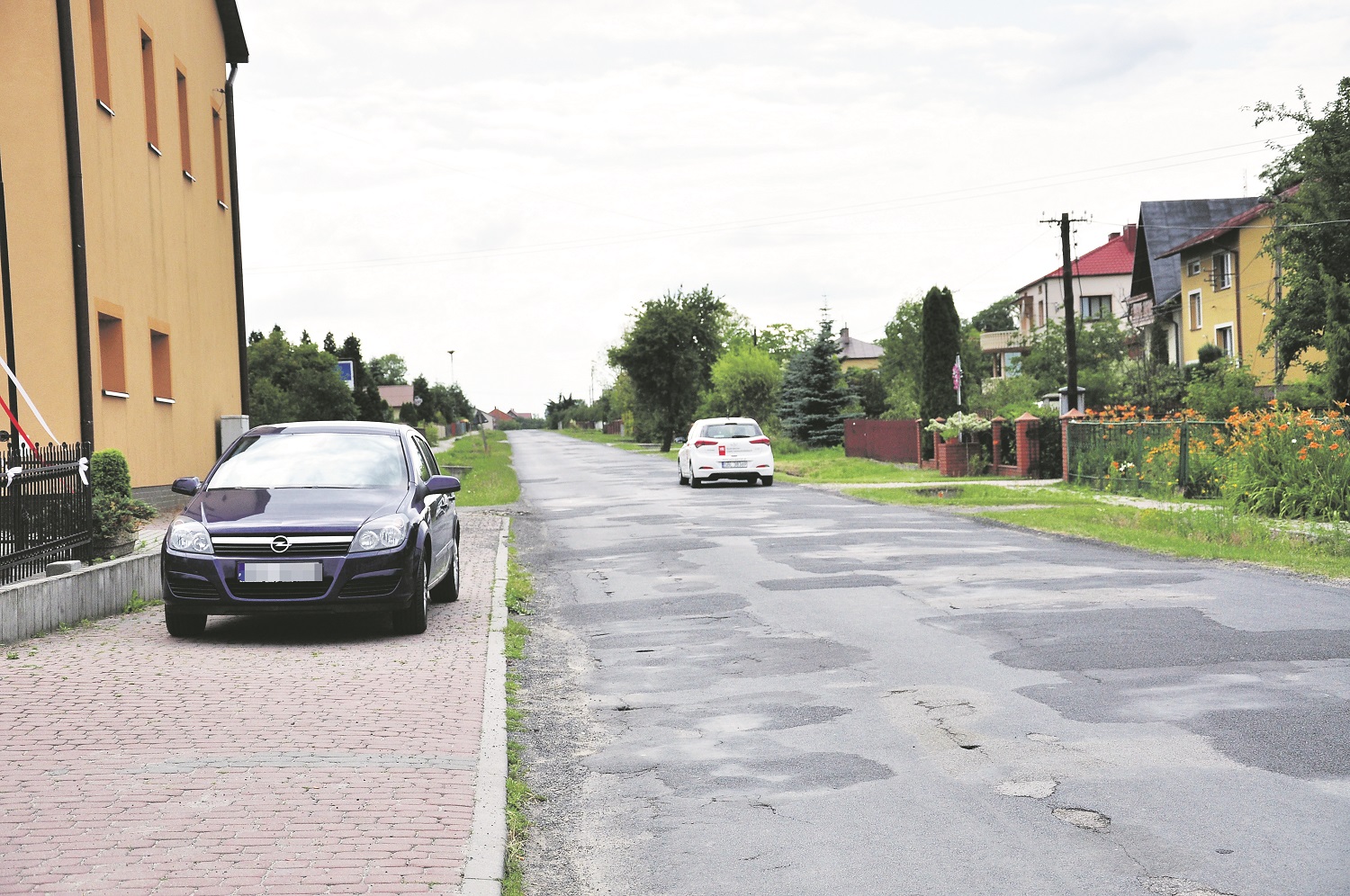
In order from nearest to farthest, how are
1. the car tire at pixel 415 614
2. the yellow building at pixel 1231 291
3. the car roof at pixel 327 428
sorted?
the car tire at pixel 415 614 → the car roof at pixel 327 428 → the yellow building at pixel 1231 291

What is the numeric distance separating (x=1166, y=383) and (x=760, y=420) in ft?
78.6

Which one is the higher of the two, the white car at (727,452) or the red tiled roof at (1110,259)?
the red tiled roof at (1110,259)

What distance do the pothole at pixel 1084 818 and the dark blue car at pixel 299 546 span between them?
5.52 meters

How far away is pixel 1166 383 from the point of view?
37.5 meters

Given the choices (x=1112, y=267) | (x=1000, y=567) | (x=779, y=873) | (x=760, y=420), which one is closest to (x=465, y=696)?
(x=779, y=873)

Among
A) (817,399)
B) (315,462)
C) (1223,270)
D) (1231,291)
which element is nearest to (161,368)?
(315,462)

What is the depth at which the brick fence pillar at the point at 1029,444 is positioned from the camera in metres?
30.2

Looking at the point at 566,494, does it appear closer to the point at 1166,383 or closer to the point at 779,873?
the point at 1166,383

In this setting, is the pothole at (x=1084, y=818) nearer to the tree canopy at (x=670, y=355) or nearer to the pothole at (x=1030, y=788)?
the pothole at (x=1030, y=788)

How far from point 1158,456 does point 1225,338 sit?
2880 centimetres

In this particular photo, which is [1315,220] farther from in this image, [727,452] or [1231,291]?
[1231,291]

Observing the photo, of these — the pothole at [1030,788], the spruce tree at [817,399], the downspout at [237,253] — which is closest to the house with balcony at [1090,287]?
the spruce tree at [817,399]

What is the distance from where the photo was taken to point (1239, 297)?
4684 centimetres

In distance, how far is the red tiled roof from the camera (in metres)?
84.8
